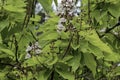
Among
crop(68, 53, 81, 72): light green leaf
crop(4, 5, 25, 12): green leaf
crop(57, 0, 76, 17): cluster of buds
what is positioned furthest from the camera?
crop(68, 53, 81, 72): light green leaf

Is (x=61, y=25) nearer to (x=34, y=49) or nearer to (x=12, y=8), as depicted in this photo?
(x=34, y=49)

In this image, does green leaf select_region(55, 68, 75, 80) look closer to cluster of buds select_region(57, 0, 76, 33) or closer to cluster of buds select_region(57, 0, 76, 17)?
cluster of buds select_region(57, 0, 76, 33)

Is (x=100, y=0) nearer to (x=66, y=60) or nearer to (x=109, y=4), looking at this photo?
(x=109, y=4)

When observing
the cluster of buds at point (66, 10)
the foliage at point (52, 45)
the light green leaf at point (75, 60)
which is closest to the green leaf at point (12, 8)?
the foliage at point (52, 45)

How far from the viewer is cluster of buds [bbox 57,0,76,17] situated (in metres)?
3.25

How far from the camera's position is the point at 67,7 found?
3.26m

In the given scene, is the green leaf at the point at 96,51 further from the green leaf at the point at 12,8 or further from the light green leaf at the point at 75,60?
the green leaf at the point at 12,8

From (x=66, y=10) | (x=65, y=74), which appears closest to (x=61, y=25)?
(x=66, y=10)

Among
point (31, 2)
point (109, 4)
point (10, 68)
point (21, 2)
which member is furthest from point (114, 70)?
point (31, 2)

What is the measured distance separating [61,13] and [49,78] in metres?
0.62

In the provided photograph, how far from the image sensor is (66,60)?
357 cm

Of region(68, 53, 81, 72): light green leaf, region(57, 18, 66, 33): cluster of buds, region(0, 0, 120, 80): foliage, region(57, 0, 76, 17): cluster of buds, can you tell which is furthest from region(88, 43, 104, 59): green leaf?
region(57, 0, 76, 17): cluster of buds

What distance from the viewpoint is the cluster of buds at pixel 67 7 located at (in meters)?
3.25

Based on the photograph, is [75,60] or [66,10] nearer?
[66,10]
